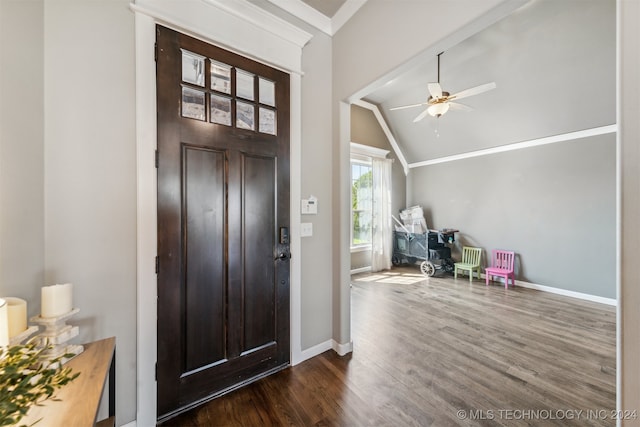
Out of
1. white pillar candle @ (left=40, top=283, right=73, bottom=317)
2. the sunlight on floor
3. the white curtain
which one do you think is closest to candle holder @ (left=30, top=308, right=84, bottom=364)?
white pillar candle @ (left=40, top=283, right=73, bottom=317)

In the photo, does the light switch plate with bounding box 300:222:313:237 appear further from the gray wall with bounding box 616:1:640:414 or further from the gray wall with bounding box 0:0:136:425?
the gray wall with bounding box 616:1:640:414

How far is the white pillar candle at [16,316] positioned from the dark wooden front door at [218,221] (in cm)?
55

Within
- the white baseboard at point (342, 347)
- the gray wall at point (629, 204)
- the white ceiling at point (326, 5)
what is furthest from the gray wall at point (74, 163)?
the gray wall at point (629, 204)

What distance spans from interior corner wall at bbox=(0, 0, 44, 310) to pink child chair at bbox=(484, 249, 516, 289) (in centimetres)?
554

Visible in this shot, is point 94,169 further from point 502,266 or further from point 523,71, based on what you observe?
point 502,266

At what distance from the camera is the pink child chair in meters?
4.23

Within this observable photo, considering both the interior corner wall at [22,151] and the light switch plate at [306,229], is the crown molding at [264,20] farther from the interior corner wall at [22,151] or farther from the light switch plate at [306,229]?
the light switch plate at [306,229]

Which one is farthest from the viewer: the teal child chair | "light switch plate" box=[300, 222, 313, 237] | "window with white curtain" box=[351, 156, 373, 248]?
"window with white curtain" box=[351, 156, 373, 248]

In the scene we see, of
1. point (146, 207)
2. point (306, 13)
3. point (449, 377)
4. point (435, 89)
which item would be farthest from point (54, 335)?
point (435, 89)

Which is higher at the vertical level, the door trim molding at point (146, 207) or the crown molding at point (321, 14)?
the crown molding at point (321, 14)

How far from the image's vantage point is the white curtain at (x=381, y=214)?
543 centimetres

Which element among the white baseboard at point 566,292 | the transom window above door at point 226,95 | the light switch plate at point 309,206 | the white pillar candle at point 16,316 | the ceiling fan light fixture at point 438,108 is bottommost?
the white baseboard at point 566,292

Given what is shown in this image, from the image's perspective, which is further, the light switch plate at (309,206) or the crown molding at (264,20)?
the light switch plate at (309,206)

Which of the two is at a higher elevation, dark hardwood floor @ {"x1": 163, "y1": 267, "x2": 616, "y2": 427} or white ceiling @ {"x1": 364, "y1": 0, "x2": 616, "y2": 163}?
white ceiling @ {"x1": 364, "y1": 0, "x2": 616, "y2": 163}
